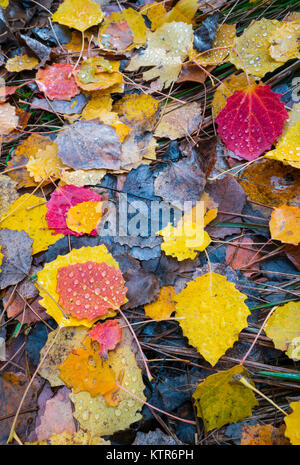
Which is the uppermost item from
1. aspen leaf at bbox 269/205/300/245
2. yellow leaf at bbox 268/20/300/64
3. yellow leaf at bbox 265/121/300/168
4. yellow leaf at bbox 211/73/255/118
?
yellow leaf at bbox 268/20/300/64

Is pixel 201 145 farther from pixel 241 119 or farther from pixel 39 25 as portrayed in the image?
pixel 39 25

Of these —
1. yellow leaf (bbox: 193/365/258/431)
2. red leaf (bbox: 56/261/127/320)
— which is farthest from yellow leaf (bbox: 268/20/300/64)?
yellow leaf (bbox: 193/365/258/431)

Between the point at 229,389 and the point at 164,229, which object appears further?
the point at 164,229

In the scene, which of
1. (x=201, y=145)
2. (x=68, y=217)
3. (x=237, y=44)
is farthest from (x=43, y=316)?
(x=237, y=44)

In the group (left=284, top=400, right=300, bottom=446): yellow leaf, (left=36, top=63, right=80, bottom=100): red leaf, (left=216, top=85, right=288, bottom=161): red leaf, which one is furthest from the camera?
(left=36, top=63, right=80, bottom=100): red leaf

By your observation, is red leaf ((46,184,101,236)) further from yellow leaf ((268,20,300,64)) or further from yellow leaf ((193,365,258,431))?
yellow leaf ((268,20,300,64))

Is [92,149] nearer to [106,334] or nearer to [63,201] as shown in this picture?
[63,201]

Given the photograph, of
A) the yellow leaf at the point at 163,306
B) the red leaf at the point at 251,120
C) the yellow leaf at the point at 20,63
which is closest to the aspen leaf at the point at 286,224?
the red leaf at the point at 251,120
